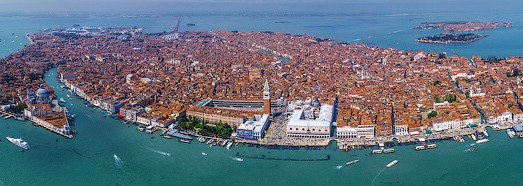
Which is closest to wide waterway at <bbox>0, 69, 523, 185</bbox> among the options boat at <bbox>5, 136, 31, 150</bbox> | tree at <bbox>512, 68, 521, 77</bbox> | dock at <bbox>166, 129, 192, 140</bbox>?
boat at <bbox>5, 136, 31, 150</bbox>

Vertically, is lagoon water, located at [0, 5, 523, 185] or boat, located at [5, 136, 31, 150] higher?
boat, located at [5, 136, 31, 150]

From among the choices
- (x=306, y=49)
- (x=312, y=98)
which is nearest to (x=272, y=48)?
(x=306, y=49)

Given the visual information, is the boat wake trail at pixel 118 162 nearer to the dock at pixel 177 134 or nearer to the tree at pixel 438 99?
the dock at pixel 177 134

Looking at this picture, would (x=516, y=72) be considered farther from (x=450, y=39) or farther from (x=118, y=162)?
(x=118, y=162)

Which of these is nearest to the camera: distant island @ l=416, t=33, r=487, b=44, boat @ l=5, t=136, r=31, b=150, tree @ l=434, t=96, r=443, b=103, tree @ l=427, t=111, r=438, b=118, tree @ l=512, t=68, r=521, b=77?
boat @ l=5, t=136, r=31, b=150

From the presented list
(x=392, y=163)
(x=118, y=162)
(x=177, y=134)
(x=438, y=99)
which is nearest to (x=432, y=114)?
(x=438, y=99)

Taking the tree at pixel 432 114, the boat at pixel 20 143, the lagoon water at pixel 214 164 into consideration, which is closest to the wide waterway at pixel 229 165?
the lagoon water at pixel 214 164

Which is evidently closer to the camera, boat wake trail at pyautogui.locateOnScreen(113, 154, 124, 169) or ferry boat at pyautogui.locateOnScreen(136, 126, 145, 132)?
boat wake trail at pyautogui.locateOnScreen(113, 154, 124, 169)

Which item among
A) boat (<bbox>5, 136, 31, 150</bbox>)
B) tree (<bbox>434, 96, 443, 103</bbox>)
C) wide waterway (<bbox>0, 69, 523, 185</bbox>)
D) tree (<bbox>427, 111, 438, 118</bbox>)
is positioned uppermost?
tree (<bbox>434, 96, 443, 103</bbox>)

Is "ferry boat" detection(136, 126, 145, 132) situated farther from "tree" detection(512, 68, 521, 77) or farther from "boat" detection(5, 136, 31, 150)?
"tree" detection(512, 68, 521, 77)
